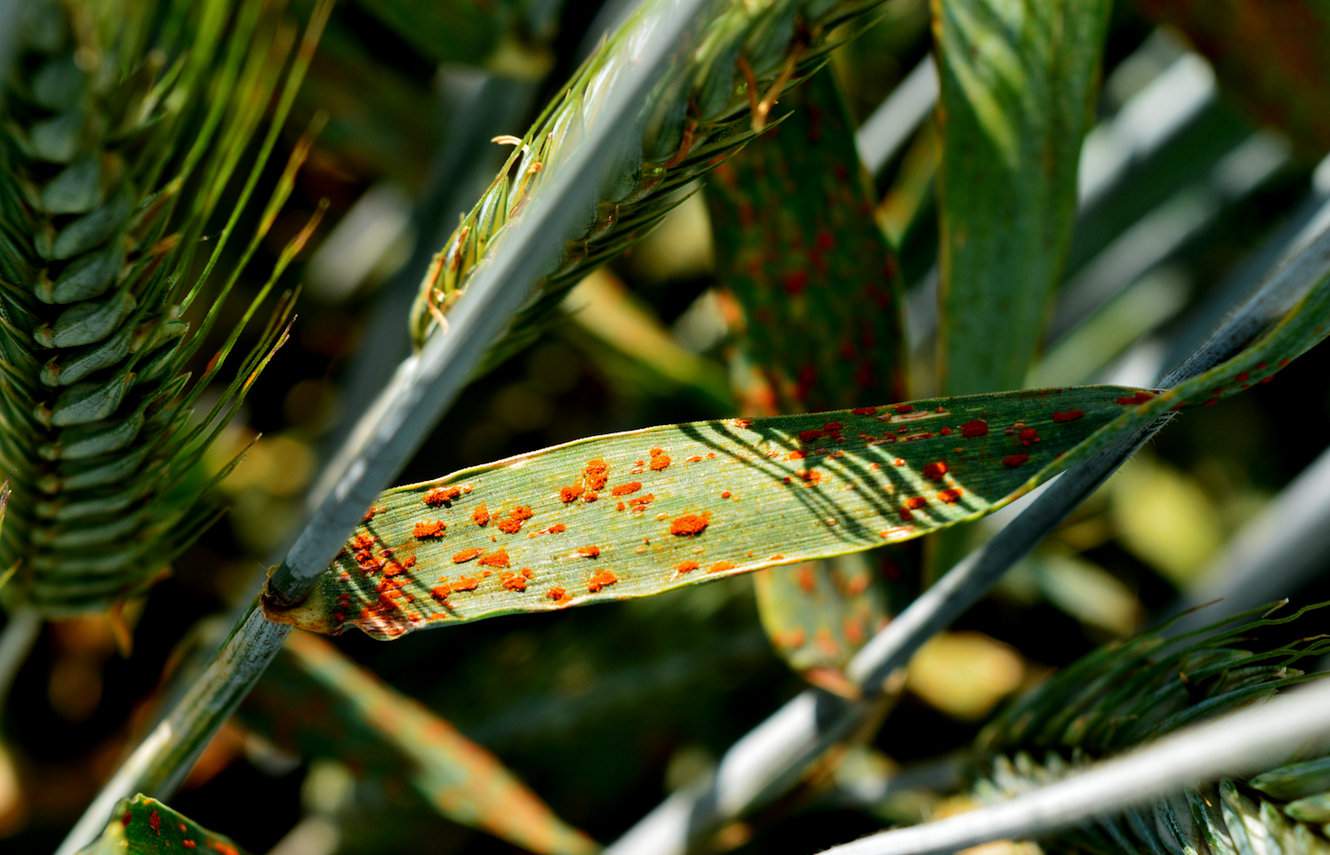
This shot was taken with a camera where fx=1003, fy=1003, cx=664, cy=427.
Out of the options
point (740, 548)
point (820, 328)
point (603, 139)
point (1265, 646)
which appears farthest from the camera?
point (1265, 646)

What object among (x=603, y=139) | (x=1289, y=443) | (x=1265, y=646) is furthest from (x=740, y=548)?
(x=1289, y=443)

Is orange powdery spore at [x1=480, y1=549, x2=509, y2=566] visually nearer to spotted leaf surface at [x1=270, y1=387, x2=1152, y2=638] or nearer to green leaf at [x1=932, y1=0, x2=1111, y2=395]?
spotted leaf surface at [x1=270, y1=387, x2=1152, y2=638]

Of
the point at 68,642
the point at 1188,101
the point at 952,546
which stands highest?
the point at 1188,101

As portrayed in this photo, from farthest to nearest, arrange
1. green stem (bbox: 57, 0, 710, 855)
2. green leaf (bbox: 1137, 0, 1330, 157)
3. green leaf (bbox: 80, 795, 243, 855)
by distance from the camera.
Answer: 1. green leaf (bbox: 1137, 0, 1330, 157)
2. green leaf (bbox: 80, 795, 243, 855)
3. green stem (bbox: 57, 0, 710, 855)

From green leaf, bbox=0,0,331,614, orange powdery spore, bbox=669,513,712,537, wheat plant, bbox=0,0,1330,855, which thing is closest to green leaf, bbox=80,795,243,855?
wheat plant, bbox=0,0,1330,855

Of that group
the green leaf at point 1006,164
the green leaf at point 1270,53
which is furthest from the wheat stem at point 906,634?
the green leaf at point 1270,53

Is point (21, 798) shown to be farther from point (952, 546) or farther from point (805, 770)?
point (952, 546)
